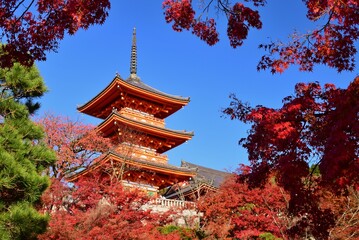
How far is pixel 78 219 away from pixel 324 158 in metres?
8.99

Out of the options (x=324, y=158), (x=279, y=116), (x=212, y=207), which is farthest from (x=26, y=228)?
(x=212, y=207)

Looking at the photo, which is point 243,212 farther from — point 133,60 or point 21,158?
point 133,60

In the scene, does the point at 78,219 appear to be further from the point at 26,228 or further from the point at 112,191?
the point at 26,228

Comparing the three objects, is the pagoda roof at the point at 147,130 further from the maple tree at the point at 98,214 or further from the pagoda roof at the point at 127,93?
the maple tree at the point at 98,214

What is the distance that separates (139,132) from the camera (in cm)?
2216

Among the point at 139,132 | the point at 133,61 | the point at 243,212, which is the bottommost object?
the point at 243,212

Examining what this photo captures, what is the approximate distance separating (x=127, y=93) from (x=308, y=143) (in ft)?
61.3

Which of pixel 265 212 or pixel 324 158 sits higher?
pixel 265 212

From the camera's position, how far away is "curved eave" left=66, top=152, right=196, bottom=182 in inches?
752

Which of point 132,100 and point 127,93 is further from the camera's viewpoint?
point 132,100

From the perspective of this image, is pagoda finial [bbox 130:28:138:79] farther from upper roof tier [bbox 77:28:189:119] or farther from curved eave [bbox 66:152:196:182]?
curved eave [bbox 66:152:196:182]

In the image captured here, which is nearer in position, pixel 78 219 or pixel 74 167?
pixel 78 219

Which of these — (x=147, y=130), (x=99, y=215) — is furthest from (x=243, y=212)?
(x=147, y=130)

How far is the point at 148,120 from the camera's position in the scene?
23219mm
